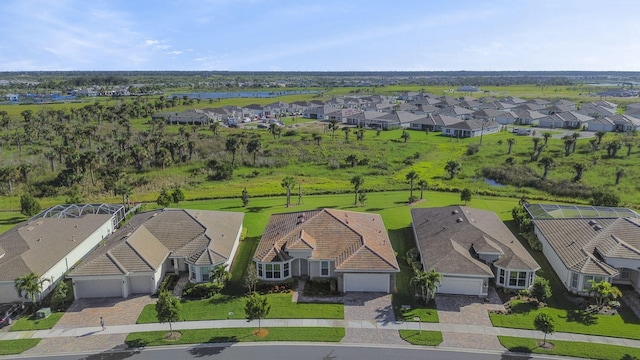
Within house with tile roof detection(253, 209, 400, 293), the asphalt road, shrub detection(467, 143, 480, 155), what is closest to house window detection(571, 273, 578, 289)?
the asphalt road

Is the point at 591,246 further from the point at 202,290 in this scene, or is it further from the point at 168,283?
the point at 168,283

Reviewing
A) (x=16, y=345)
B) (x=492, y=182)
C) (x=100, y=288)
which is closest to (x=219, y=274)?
(x=100, y=288)

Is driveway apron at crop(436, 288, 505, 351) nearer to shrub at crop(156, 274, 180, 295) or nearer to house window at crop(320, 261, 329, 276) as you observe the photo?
house window at crop(320, 261, 329, 276)

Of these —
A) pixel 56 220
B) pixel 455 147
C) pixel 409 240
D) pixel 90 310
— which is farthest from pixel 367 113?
pixel 90 310

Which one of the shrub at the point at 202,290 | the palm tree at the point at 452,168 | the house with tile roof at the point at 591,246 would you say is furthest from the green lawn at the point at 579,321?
the palm tree at the point at 452,168

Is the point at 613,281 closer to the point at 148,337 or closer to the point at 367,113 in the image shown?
the point at 148,337
